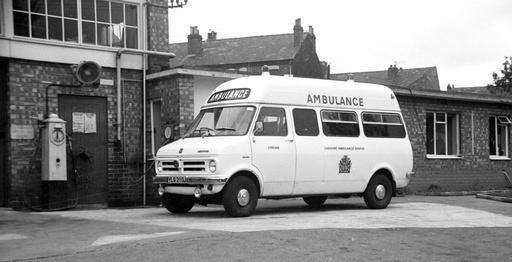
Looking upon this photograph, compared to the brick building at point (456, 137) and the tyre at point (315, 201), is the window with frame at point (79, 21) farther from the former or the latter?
the brick building at point (456, 137)

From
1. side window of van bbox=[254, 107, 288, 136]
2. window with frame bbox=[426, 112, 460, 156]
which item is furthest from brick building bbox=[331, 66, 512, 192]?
side window of van bbox=[254, 107, 288, 136]

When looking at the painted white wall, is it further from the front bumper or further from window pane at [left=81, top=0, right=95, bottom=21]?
the front bumper

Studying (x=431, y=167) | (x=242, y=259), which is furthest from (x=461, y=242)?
(x=431, y=167)

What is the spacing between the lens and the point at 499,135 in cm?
2419

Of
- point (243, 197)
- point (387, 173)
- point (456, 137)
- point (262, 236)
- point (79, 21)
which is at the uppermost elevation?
point (79, 21)

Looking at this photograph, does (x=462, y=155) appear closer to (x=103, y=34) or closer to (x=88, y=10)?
(x=103, y=34)

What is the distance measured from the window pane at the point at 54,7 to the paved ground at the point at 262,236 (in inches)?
209

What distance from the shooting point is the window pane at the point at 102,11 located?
16781 mm

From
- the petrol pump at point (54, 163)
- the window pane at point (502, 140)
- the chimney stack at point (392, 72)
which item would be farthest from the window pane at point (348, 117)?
the chimney stack at point (392, 72)

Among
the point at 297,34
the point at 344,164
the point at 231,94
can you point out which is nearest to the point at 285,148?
the point at 231,94

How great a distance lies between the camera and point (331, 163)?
12961 millimetres

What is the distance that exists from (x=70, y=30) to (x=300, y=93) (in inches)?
264

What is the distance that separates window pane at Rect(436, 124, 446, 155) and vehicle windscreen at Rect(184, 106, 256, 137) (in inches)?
462

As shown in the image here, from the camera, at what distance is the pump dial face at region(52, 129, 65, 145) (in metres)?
14.7
